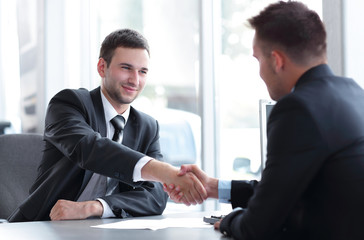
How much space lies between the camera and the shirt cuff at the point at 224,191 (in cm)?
223

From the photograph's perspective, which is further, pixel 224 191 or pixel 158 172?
pixel 158 172

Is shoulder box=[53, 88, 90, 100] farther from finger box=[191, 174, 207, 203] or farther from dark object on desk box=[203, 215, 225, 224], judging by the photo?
dark object on desk box=[203, 215, 225, 224]

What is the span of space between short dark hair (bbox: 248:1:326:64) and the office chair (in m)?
2.15

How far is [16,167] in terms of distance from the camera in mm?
3449

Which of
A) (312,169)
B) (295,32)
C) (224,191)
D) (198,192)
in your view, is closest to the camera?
(312,169)

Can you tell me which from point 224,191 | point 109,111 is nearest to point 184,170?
point 224,191

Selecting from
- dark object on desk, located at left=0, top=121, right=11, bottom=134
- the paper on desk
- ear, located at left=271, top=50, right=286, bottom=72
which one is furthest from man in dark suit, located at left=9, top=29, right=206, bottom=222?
dark object on desk, located at left=0, top=121, right=11, bottom=134

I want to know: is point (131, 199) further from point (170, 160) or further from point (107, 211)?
point (170, 160)

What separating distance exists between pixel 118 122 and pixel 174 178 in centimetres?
58

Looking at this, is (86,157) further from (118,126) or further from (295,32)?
(295,32)

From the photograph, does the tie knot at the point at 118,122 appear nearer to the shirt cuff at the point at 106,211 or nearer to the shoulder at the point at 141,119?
the shoulder at the point at 141,119

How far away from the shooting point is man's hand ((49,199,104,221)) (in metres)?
2.37

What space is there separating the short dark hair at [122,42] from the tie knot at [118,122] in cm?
38

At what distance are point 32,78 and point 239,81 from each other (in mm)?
1808
